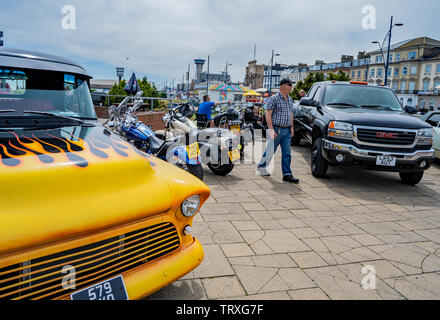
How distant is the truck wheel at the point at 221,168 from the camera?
6.55 metres

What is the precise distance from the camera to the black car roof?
3.05 m

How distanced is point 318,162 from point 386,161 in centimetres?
131

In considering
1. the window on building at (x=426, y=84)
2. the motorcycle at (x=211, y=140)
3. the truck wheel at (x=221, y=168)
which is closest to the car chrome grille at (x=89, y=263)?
the motorcycle at (x=211, y=140)

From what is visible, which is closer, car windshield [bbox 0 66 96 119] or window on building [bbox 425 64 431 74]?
car windshield [bbox 0 66 96 119]

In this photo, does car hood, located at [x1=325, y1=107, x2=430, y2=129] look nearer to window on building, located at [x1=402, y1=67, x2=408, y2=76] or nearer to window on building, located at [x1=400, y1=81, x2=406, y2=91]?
window on building, located at [x1=402, y1=67, x2=408, y2=76]

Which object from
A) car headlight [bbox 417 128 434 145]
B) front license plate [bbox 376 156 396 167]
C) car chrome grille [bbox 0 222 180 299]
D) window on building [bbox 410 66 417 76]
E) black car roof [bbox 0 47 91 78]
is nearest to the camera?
car chrome grille [bbox 0 222 180 299]

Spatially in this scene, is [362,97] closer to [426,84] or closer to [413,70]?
[426,84]

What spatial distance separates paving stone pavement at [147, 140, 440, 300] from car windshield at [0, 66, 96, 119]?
1.97 meters

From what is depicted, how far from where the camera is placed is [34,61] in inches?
126

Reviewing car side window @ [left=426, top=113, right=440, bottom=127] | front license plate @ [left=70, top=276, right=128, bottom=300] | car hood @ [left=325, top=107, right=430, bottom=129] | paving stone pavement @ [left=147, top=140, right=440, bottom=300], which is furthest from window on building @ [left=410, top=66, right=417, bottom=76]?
front license plate @ [left=70, top=276, right=128, bottom=300]

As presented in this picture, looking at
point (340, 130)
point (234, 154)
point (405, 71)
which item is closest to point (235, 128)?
point (234, 154)

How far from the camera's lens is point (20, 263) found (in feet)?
5.23
